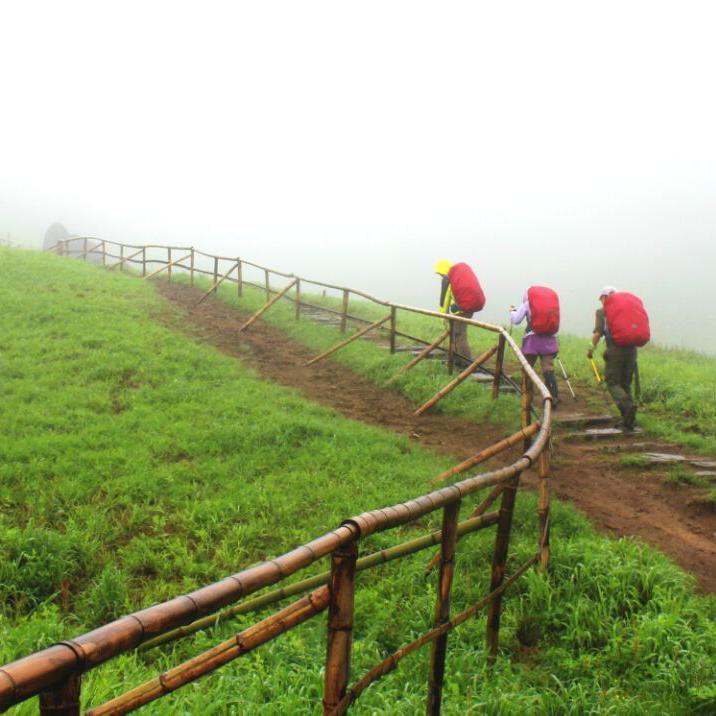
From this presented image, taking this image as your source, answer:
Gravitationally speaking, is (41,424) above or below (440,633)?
below

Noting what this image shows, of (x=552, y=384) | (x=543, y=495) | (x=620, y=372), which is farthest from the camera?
(x=552, y=384)

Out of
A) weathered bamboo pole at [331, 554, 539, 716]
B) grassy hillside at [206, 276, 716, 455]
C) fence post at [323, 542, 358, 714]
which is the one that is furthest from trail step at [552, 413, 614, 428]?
fence post at [323, 542, 358, 714]

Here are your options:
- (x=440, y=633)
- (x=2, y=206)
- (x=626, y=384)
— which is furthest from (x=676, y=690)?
(x=2, y=206)

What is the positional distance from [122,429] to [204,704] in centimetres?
451

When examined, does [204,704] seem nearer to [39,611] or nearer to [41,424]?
[39,611]

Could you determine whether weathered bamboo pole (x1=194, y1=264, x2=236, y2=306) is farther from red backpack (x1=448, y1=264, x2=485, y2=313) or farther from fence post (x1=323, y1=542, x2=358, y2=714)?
fence post (x1=323, y1=542, x2=358, y2=714)

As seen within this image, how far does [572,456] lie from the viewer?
7527 millimetres

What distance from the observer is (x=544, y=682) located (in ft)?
12.5

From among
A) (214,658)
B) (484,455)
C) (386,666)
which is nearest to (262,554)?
(484,455)

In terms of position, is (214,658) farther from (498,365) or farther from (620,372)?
(620,372)

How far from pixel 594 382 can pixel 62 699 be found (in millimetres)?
9984

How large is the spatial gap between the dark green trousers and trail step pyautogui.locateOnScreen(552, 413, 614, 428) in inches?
10.4

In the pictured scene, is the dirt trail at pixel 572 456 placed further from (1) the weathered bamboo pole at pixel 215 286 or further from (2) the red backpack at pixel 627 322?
(1) the weathered bamboo pole at pixel 215 286

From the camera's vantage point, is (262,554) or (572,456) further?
(572,456)
